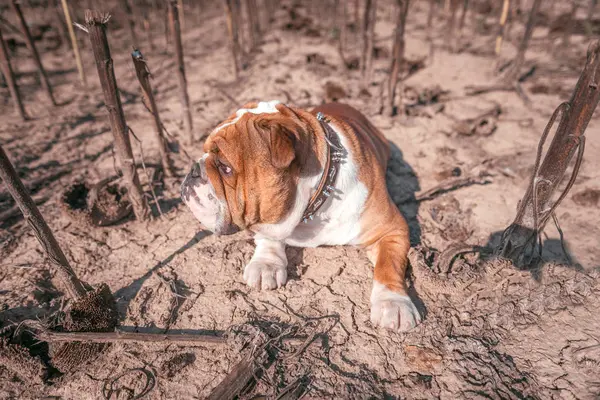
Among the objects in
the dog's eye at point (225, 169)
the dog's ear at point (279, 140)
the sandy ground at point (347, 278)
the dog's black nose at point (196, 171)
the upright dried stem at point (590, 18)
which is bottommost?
the sandy ground at point (347, 278)

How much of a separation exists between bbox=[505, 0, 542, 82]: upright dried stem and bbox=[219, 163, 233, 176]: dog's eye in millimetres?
5951

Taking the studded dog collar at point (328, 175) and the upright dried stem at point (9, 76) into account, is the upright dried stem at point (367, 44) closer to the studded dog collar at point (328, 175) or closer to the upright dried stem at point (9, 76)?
the studded dog collar at point (328, 175)

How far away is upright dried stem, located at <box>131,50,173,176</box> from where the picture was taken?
3.20m

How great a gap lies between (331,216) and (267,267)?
703 millimetres

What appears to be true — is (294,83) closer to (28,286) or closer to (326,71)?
(326,71)

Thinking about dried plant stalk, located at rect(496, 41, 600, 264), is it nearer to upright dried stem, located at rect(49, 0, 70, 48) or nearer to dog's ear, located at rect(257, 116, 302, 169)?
dog's ear, located at rect(257, 116, 302, 169)

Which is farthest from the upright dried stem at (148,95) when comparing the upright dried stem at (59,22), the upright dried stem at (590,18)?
the upright dried stem at (590,18)

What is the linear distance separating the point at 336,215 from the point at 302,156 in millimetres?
650

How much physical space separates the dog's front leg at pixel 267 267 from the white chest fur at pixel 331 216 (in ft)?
0.60

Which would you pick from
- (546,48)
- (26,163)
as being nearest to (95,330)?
(26,163)

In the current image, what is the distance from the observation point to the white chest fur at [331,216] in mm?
2542

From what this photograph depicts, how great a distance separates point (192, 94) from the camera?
21.2 feet

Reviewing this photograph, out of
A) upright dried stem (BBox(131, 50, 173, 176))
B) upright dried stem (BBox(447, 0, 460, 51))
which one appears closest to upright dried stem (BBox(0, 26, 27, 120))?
upright dried stem (BBox(131, 50, 173, 176))

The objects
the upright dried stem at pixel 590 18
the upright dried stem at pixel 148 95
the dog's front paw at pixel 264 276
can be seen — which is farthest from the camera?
the upright dried stem at pixel 590 18
